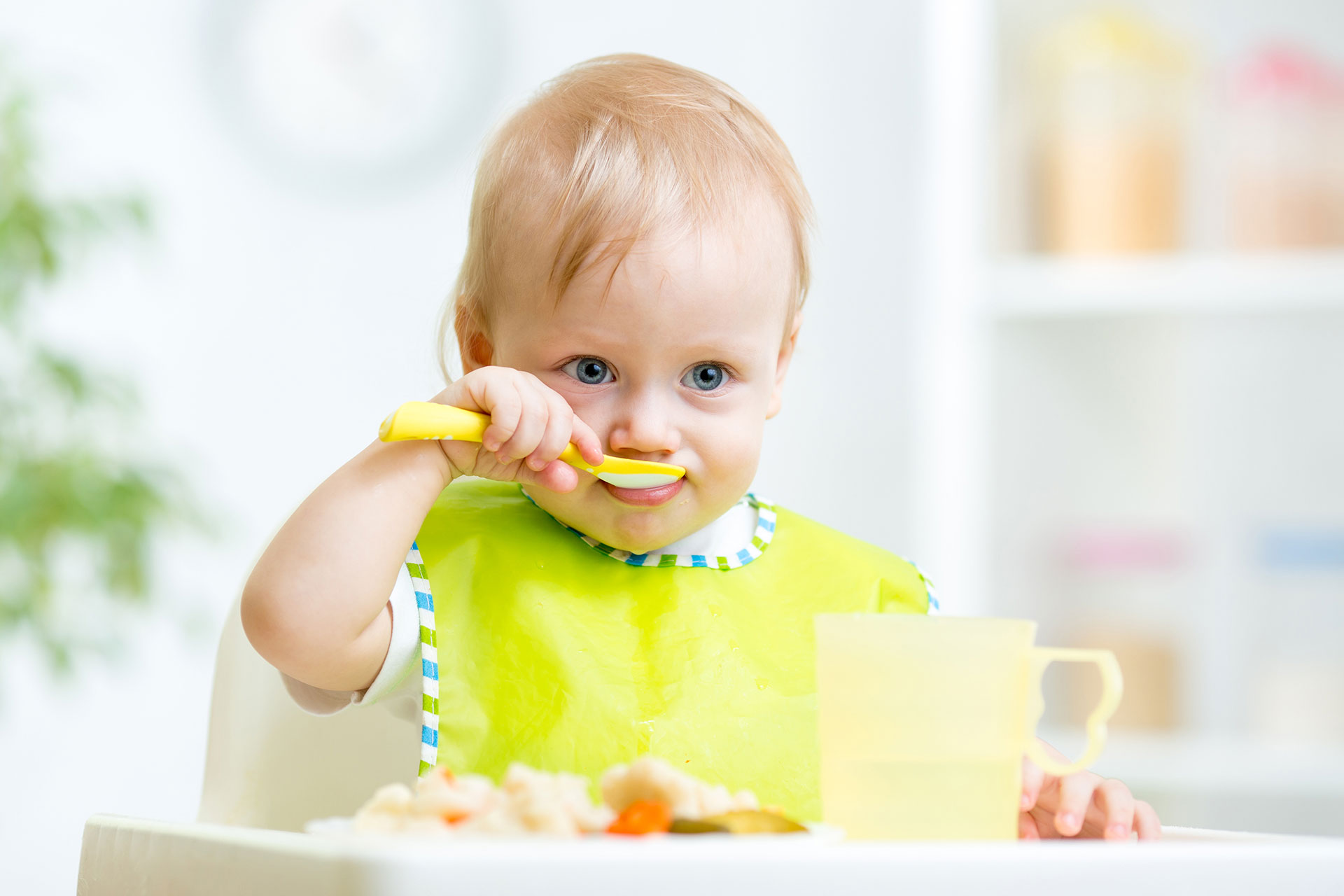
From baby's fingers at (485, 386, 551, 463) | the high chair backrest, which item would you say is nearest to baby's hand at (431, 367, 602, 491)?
baby's fingers at (485, 386, 551, 463)

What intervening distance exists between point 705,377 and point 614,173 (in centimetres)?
13

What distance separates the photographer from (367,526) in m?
0.65

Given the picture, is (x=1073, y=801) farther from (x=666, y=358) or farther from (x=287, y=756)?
(x=287, y=756)

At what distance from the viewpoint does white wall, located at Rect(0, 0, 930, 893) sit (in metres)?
2.20

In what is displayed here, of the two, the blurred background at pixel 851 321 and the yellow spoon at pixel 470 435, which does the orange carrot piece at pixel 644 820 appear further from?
the blurred background at pixel 851 321

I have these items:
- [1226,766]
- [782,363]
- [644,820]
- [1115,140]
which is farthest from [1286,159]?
[644,820]

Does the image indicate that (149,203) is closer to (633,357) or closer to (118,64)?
(118,64)

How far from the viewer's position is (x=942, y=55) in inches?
73.0

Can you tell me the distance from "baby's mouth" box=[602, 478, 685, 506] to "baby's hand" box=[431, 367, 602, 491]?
0.08 meters

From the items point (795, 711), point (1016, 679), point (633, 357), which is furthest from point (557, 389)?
point (1016, 679)

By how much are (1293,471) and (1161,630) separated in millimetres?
Answer: 325

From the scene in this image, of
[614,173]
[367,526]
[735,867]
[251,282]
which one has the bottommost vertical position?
[735,867]

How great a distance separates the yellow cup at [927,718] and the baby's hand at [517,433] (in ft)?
0.70

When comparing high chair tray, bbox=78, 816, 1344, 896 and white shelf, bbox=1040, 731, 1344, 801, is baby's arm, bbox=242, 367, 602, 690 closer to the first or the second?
high chair tray, bbox=78, 816, 1344, 896
